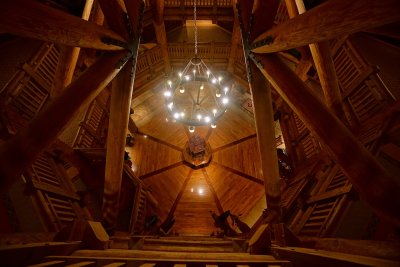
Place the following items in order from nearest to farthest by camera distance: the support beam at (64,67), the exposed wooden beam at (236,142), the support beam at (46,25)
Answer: the support beam at (46,25) → the support beam at (64,67) → the exposed wooden beam at (236,142)

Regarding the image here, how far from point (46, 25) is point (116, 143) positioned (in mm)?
2161

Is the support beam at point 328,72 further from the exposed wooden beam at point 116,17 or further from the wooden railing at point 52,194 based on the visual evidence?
the wooden railing at point 52,194

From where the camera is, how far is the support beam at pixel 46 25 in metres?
2.25

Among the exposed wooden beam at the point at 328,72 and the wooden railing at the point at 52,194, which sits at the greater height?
the exposed wooden beam at the point at 328,72

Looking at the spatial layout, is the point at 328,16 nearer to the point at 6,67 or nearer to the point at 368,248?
the point at 368,248

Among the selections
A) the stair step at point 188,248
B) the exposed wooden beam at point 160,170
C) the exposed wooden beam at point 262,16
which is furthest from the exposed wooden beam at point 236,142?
the exposed wooden beam at point 262,16

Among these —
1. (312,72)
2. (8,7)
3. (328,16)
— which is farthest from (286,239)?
(312,72)

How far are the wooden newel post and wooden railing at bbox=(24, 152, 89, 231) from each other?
3.77 meters

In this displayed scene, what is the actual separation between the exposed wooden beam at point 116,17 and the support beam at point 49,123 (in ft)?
2.00

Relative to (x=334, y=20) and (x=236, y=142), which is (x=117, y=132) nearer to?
(x=334, y=20)

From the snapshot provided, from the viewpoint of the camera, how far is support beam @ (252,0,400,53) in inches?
78.3

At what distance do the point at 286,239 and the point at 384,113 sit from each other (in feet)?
13.0

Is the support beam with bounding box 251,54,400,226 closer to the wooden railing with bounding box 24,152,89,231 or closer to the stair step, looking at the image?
the stair step

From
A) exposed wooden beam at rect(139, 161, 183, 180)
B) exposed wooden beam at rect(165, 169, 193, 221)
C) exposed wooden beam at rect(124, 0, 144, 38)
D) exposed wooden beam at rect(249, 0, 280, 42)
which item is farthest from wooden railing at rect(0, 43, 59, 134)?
exposed wooden beam at rect(165, 169, 193, 221)
